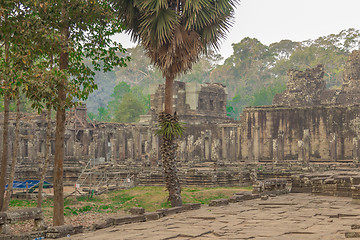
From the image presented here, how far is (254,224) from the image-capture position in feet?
30.0

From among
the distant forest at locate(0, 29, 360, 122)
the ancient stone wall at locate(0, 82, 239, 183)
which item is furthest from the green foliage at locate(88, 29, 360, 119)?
the ancient stone wall at locate(0, 82, 239, 183)

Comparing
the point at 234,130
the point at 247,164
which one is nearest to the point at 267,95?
the point at 234,130

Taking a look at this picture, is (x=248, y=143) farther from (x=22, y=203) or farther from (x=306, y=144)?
(x=22, y=203)

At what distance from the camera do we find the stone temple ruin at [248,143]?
25859mm

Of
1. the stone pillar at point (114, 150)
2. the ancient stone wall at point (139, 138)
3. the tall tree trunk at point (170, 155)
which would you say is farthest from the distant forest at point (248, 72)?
the tall tree trunk at point (170, 155)

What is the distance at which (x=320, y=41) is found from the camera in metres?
69.9

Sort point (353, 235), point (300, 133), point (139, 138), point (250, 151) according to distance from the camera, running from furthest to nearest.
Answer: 1. point (139, 138)
2. point (300, 133)
3. point (250, 151)
4. point (353, 235)

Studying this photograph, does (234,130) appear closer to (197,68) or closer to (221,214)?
(221,214)

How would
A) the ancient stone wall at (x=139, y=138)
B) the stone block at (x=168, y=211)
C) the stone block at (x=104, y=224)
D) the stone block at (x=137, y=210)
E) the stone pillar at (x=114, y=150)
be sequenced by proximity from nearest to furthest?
the stone block at (x=104, y=224) < the stone block at (x=137, y=210) < the stone block at (x=168, y=211) < the ancient stone wall at (x=139, y=138) < the stone pillar at (x=114, y=150)

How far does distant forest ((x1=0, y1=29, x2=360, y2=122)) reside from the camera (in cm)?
6500

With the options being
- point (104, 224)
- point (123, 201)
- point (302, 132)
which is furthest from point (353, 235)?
point (302, 132)

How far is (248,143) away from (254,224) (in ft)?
69.3

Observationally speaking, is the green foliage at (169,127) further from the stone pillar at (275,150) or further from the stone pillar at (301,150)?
the stone pillar at (275,150)

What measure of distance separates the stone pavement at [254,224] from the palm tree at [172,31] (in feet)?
11.7
